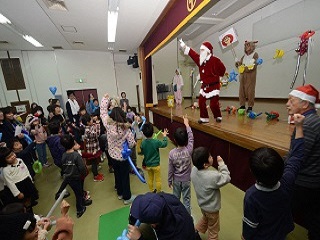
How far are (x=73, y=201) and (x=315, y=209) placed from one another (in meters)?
2.72

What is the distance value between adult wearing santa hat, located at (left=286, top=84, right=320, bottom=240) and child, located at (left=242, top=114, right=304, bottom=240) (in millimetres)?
270

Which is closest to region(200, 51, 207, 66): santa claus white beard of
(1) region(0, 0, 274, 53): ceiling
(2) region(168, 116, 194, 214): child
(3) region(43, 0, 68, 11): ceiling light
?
(1) region(0, 0, 274, 53): ceiling

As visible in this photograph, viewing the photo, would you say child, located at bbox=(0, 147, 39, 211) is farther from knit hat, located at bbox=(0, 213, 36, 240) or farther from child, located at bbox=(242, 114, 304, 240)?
child, located at bbox=(242, 114, 304, 240)

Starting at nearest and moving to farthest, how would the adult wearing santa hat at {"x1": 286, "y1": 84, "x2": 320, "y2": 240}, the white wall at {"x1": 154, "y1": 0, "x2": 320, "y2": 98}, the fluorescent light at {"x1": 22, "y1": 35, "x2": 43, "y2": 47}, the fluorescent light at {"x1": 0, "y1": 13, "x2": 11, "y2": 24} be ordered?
the adult wearing santa hat at {"x1": 286, "y1": 84, "x2": 320, "y2": 240}, the fluorescent light at {"x1": 0, "y1": 13, "x2": 11, "y2": 24}, the white wall at {"x1": 154, "y1": 0, "x2": 320, "y2": 98}, the fluorescent light at {"x1": 22, "y1": 35, "x2": 43, "y2": 47}

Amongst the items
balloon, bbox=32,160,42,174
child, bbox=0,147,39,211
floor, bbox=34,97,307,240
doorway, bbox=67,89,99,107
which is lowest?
floor, bbox=34,97,307,240

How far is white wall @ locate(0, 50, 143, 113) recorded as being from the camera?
5957 millimetres

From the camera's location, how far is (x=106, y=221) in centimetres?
189

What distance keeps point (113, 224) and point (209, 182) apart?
130 centimetres

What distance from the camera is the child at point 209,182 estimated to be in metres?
1.26

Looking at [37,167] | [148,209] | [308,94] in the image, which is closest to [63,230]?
[148,209]

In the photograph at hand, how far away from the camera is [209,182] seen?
1.27 meters

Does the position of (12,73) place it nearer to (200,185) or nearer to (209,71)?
(209,71)

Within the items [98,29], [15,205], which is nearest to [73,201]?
[15,205]

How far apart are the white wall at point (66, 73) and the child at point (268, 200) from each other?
7.22 meters
